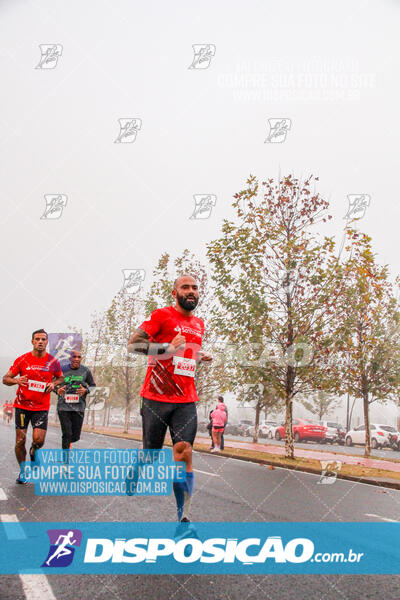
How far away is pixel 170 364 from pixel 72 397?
451 cm

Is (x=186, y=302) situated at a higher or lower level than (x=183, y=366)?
higher

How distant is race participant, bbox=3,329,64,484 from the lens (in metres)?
7.32

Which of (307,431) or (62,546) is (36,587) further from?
(307,431)

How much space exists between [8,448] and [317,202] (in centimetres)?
1035

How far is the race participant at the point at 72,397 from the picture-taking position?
8.63 metres

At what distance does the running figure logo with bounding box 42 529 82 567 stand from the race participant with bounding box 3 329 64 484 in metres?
3.02

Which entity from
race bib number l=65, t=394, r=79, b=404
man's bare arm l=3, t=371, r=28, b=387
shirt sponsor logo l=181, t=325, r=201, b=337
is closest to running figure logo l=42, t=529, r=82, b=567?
shirt sponsor logo l=181, t=325, r=201, b=337

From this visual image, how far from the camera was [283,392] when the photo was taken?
15461mm

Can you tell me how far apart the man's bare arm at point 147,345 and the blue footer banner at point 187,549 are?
132cm

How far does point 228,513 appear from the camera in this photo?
575cm

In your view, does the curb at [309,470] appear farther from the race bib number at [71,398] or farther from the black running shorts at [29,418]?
the black running shorts at [29,418]

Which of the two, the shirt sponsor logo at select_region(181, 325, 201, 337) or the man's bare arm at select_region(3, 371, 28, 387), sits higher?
the shirt sponsor logo at select_region(181, 325, 201, 337)

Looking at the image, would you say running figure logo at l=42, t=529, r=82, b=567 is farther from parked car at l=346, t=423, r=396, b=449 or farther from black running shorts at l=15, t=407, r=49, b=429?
parked car at l=346, t=423, r=396, b=449

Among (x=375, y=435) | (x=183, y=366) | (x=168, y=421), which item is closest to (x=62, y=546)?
(x=168, y=421)
